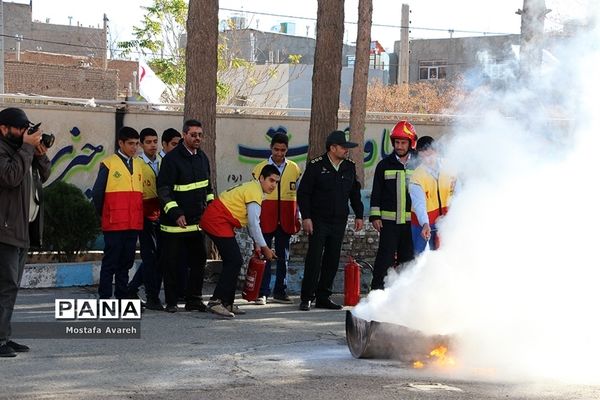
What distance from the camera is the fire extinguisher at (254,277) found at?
11656 mm

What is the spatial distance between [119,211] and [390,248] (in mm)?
3085

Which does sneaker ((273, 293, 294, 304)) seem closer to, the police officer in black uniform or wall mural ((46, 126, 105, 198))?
the police officer in black uniform

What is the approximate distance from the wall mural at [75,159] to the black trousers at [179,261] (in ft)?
29.6

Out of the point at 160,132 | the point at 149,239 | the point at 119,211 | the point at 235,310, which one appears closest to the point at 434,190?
the point at 235,310

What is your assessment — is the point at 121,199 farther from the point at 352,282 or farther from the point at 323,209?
the point at 352,282

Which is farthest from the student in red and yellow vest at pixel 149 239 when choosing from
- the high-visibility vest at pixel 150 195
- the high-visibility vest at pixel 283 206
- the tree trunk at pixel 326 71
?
the tree trunk at pixel 326 71

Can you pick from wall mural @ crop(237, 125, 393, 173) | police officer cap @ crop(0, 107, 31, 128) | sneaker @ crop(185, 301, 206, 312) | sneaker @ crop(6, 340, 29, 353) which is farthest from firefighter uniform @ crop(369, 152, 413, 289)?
wall mural @ crop(237, 125, 393, 173)

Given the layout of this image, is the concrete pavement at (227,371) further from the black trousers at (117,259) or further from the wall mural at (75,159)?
the wall mural at (75,159)

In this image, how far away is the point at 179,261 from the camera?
11.3m

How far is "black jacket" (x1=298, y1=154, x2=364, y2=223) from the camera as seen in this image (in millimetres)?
11836

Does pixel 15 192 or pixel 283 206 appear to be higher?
pixel 15 192

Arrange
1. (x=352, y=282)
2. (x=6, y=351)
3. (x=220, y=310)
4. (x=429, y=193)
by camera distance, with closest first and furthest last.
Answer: (x=6, y=351)
(x=220, y=310)
(x=429, y=193)
(x=352, y=282)

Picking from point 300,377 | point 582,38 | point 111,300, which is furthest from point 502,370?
point 111,300

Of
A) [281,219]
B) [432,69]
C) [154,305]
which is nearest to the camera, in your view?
[154,305]
